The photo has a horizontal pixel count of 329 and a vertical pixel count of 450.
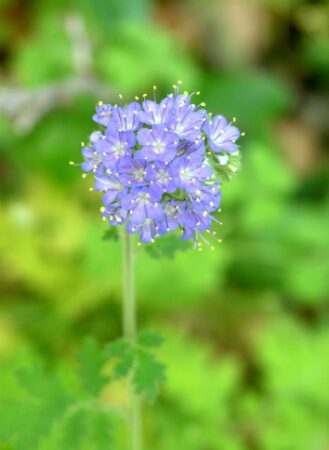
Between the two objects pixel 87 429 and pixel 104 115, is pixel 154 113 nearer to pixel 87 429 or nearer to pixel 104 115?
pixel 104 115

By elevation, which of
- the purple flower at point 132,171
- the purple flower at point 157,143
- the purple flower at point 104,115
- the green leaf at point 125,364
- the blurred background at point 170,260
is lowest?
the green leaf at point 125,364

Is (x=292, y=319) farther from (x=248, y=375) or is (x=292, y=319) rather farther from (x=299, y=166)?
(x=299, y=166)

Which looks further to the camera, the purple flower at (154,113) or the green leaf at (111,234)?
the green leaf at (111,234)

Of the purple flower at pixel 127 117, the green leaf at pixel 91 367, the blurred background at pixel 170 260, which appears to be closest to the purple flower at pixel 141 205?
the purple flower at pixel 127 117

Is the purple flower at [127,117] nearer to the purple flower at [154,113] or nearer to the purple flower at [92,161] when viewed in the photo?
the purple flower at [154,113]

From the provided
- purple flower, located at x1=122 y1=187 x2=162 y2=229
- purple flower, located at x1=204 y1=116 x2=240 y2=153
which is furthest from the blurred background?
purple flower, located at x1=204 y1=116 x2=240 y2=153
